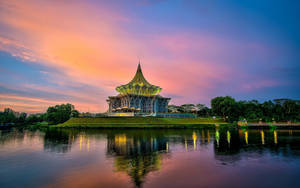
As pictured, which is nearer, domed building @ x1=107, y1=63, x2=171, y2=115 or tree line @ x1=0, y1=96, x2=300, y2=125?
tree line @ x1=0, y1=96, x2=300, y2=125

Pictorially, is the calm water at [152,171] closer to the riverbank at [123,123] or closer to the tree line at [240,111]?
the riverbank at [123,123]

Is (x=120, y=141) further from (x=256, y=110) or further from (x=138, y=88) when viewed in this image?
(x=256, y=110)

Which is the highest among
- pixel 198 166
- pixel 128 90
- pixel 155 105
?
pixel 128 90

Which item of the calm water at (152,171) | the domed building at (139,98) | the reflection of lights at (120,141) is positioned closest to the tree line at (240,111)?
the domed building at (139,98)

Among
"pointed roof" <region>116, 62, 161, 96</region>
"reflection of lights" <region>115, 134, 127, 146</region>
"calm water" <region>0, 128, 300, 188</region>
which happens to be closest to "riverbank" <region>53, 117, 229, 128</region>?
"reflection of lights" <region>115, 134, 127, 146</region>

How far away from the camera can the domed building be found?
276 feet

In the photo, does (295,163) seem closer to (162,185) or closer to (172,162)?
(172,162)

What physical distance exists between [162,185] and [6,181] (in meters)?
9.37

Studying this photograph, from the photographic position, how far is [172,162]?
1448 centimetres

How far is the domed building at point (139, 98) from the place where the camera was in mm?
84275

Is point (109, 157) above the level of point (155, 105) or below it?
below

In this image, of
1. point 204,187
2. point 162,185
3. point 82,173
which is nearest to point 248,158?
point 204,187

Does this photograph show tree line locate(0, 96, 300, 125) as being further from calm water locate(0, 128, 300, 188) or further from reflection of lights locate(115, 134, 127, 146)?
calm water locate(0, 128, 300, 188)

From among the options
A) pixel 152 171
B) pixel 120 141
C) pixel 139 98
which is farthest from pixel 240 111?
pixel 152 171
